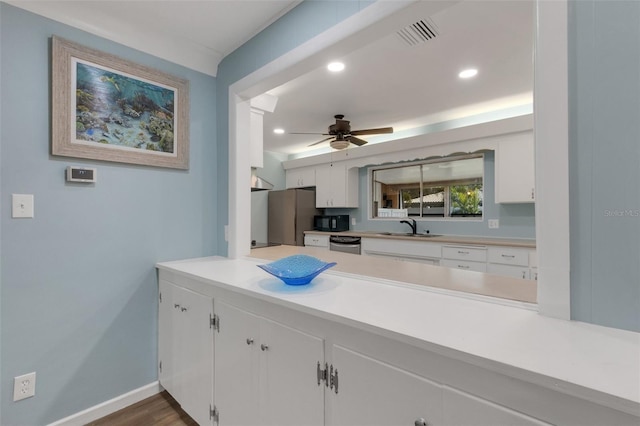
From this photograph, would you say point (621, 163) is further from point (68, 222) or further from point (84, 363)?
point (84, 363)

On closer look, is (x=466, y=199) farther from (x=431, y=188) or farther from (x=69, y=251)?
(x=69, y=251)

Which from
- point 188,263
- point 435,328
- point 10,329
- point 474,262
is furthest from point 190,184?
point 474,262

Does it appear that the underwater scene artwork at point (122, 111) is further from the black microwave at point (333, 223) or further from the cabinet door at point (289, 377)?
the black microwave at point (333, 223)

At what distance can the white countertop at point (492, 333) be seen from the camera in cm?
57

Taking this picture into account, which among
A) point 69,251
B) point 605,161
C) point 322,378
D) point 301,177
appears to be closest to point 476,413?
point 322,378

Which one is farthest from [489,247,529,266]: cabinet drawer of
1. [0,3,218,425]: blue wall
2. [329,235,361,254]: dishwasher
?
[0,3,218,425]: blue wall

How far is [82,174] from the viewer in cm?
165

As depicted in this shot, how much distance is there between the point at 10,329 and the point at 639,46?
276cm

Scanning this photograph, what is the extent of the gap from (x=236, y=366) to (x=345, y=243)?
3.17 metres

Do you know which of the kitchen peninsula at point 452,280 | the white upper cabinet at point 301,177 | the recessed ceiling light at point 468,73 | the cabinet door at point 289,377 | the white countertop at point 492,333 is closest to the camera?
the white countertop at point 492,333

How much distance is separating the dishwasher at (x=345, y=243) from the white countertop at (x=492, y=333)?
9.72 feet

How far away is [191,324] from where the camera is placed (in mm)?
1658

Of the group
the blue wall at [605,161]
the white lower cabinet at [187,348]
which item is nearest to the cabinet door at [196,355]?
the white lower cabinet at [187,348]

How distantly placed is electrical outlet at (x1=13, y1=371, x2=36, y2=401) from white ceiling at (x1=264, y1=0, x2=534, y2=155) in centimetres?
249
